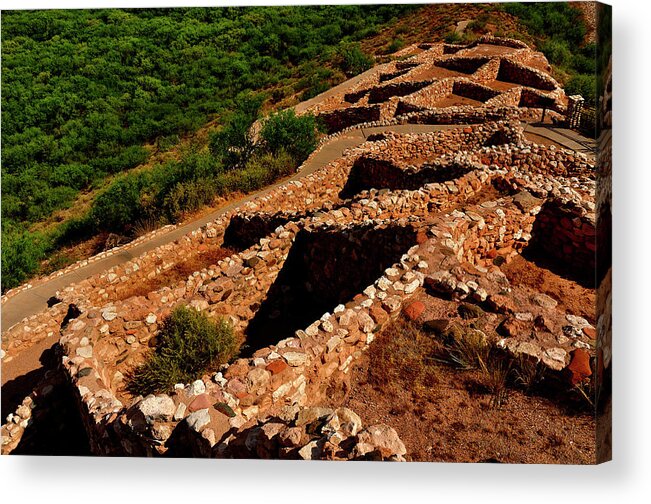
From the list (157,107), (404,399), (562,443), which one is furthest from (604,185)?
(157,107)

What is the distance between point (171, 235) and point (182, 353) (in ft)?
22.3

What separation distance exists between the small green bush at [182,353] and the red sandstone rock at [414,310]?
9.08ft

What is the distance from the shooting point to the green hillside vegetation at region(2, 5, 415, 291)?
970 centimetres

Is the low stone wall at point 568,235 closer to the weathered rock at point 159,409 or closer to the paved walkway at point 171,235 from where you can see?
the paved walkway at point 171,235

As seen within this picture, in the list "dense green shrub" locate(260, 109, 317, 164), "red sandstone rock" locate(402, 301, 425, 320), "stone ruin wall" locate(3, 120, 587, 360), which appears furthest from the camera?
"dense green shrub" locate(260, 109, 317, 164)

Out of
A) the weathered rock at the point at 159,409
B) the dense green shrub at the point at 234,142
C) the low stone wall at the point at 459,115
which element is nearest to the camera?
the weathered rock at the point at 159,409

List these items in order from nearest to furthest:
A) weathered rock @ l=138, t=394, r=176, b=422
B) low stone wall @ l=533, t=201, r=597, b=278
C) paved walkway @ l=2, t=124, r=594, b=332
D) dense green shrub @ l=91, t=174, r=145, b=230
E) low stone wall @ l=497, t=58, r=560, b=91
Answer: weathered rock @ l=138, t=394, r=176, b=422 < low stone wall @ l=533, t=201, r=597, b=278 < paved walkway @ l=2, t=124, r=594, b=332 < dense green shrub @ l=91, t=174, r=145, b=230 < low stone wall @ l=497, t=58, r=560, b=91

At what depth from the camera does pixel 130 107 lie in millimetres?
14664

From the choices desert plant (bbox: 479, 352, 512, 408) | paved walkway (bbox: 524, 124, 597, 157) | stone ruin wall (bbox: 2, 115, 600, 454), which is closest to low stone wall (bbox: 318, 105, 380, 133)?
paved walkway (bbox: 524, 124, 597, 157)

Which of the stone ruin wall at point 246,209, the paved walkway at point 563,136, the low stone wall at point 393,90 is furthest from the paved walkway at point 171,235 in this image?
the low stone wall at point 393,90

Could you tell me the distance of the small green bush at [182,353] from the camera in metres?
6.85

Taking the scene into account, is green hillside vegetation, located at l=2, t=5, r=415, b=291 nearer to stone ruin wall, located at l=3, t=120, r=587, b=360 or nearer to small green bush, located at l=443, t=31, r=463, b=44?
stone ruin wall, located at l=3, t=120, r=587, b=360

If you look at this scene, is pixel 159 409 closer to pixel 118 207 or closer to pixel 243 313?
pixel 243 313

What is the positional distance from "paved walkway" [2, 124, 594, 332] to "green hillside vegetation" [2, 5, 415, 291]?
2.51 feet
